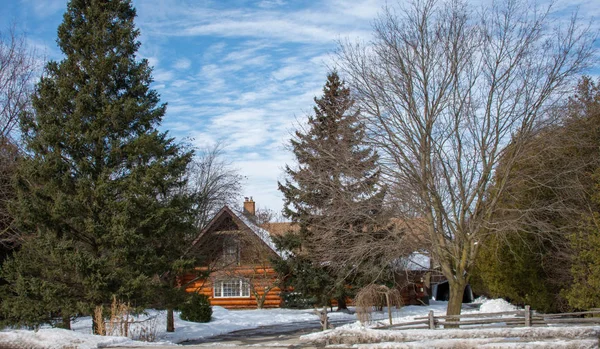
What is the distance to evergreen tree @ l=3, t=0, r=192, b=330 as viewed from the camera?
787 inches

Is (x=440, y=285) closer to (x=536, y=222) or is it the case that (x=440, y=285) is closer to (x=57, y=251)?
(x=536, y=222)

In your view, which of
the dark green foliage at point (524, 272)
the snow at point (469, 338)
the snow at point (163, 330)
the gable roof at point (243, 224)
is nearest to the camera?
the snow at point (469, 338)

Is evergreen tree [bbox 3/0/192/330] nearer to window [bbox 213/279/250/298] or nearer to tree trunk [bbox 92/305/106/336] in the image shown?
tree trunk [bbox 92/305/106/336]

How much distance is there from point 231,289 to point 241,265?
10.8 feet

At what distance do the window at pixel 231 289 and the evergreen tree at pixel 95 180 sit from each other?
16239 millimetres

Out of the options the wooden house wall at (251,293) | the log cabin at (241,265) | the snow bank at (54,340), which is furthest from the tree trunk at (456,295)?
the wooden house wall at (251,293)

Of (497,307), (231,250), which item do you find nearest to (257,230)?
(231,250)

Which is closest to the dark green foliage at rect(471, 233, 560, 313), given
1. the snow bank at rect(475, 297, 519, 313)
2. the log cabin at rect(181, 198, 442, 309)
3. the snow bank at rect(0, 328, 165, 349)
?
the snow bank at rect(475, 297, 519, 313)

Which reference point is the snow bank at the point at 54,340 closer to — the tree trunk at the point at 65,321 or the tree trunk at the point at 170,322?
the tree trunk at the point at 65,321

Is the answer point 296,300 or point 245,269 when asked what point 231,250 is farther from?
point 296,300

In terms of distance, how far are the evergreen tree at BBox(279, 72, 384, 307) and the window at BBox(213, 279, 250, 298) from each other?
7918 mm

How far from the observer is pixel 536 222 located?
2036cm

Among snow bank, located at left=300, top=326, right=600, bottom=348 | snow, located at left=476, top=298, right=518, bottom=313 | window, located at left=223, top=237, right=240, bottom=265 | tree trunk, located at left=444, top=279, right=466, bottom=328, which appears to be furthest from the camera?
window, located at left=223, top=237, right=240, bottom=265

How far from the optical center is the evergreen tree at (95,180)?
20.0 metres
